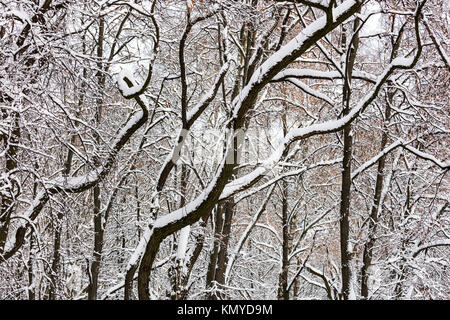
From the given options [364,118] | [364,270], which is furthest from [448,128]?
[364,270]

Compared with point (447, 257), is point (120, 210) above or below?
above

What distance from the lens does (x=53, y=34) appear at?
234 inches

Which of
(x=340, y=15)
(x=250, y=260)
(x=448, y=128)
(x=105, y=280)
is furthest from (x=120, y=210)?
(x=340, y=15)

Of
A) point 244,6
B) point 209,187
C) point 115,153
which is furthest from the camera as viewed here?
point 115,153

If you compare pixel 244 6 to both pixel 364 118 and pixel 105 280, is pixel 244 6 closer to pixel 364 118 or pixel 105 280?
pixel 364 118

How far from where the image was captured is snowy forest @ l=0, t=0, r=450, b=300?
6156 millimetres

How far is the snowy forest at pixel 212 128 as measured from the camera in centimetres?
616

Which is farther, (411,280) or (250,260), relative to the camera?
(250,260)

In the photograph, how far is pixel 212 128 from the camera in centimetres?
1191

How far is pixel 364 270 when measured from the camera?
11812 mm
